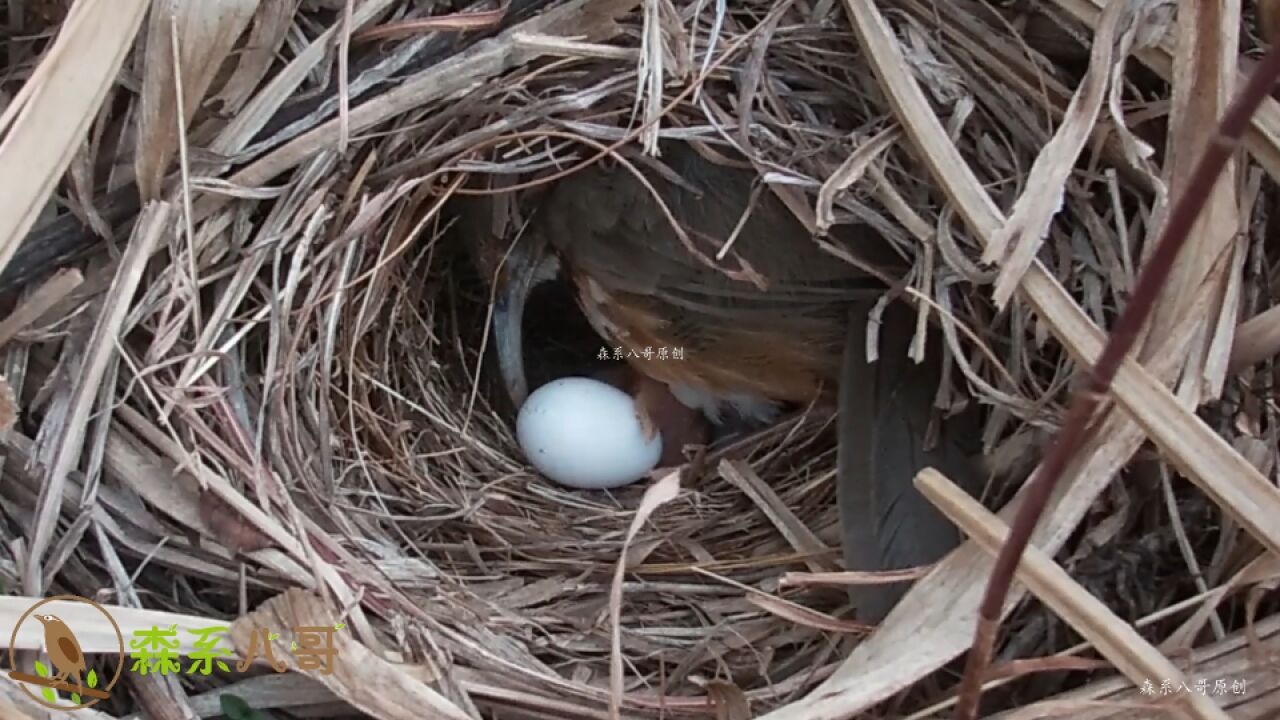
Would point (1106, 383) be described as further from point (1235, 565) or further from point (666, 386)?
point (666, 386)

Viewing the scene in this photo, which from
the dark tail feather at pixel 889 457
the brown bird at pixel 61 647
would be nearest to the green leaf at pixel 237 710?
the brown bird at pixel 61 647

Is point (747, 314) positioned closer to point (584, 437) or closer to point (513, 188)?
point (584, 437)

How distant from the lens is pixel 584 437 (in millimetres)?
1377

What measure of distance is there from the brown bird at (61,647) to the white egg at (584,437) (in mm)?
636

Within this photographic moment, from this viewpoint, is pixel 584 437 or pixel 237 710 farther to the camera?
pixel 584 437

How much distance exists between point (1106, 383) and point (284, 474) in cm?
75

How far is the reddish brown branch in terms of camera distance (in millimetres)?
448

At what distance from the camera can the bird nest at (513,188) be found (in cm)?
86

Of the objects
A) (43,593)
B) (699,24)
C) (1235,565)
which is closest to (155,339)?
(43,593)

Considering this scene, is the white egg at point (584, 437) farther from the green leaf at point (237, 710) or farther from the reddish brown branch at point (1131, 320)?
the reddish brown branch at point (1131, 320)

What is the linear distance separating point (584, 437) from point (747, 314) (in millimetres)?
253

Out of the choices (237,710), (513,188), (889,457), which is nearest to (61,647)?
(237,710)

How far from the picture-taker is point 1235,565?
2.77ft

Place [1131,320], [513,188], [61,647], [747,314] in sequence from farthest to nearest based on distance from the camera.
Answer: [747,314] → [513,188] → [61,647] → [1131,320]
